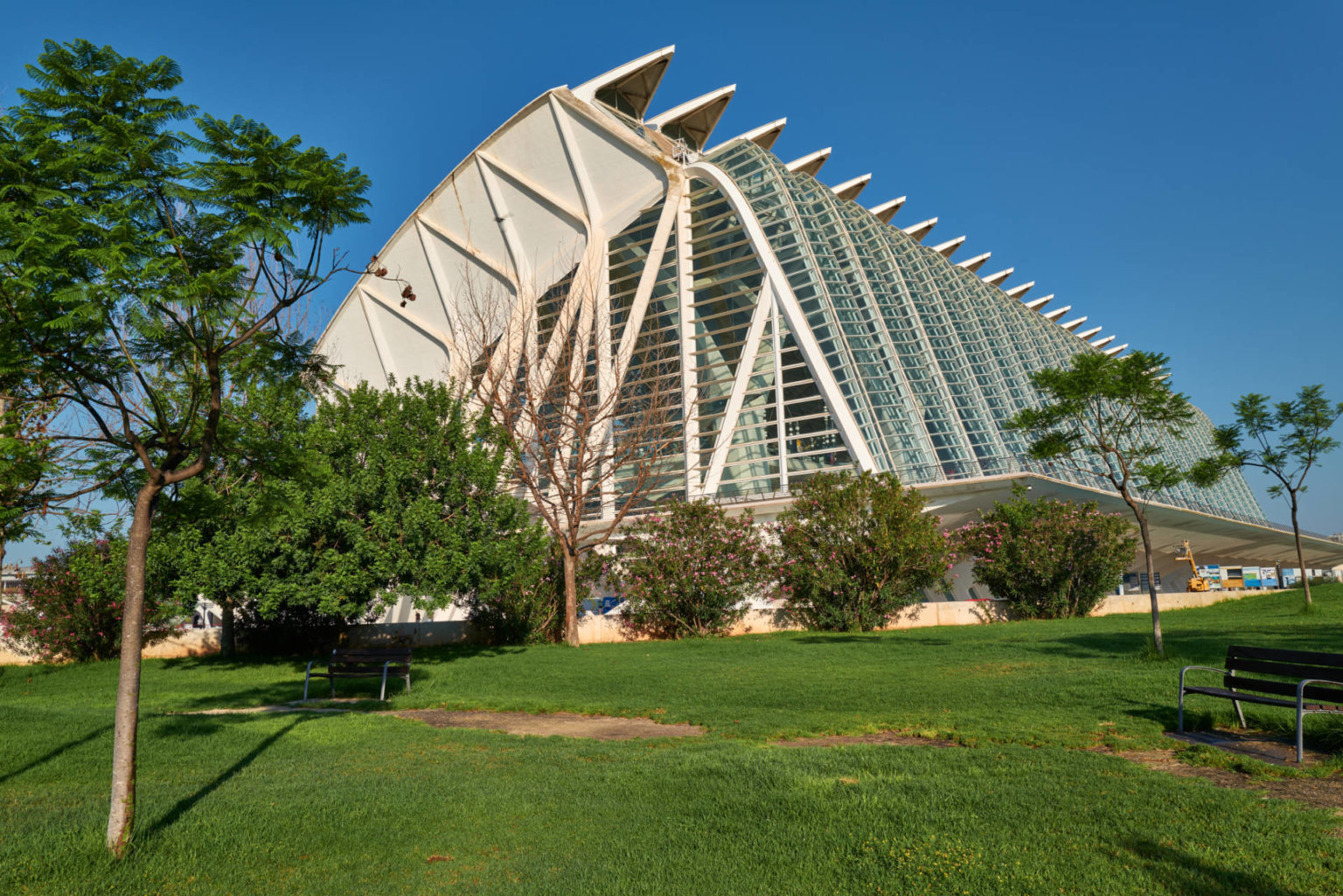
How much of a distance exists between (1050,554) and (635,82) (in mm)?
29500

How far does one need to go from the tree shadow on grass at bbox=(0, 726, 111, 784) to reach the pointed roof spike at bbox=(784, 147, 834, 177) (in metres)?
39.3

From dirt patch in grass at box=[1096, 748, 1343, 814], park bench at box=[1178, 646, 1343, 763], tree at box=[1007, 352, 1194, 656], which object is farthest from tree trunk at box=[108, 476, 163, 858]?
tree at box=[1007, 352, 1194, 656]

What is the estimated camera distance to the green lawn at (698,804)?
189 inches

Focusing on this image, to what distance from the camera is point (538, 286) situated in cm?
4188

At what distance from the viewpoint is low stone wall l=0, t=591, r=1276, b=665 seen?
73.4ft

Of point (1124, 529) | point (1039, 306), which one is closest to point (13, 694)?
point (1124, 529)

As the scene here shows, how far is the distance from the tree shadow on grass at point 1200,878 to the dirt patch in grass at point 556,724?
5.28m

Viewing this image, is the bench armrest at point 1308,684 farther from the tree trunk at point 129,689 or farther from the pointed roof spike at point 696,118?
Answer: the pointed roof spike at point 696,118

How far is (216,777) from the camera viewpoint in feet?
25.0

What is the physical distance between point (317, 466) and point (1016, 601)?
910 inches

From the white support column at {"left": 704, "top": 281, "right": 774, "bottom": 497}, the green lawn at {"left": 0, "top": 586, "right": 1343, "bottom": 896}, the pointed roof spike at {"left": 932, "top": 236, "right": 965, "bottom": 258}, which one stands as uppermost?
the pointed roof spike at {"left": 932, "top": 236, "right": 965, "bottom": 258}

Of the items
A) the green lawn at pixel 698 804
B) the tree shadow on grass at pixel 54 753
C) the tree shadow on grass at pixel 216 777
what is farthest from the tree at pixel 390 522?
the tree shadow on grass at pixel 54 753

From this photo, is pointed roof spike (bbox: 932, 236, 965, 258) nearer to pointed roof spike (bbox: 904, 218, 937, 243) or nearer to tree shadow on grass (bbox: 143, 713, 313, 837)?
pointed roof spike (bbox: 904, 218, 937, 243)

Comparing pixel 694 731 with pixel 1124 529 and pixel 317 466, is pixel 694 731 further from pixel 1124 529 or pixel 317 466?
pixel 1124 529
